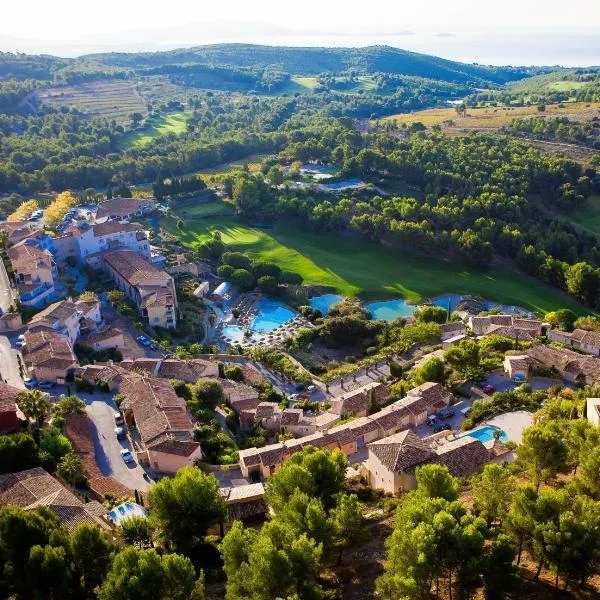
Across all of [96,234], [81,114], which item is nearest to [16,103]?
[81,114]

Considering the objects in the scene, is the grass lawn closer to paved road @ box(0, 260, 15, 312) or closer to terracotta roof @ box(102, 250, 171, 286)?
terracotta roof @ box(102, 250, 171, 286)

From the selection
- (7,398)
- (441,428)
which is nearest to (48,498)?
(7,398)

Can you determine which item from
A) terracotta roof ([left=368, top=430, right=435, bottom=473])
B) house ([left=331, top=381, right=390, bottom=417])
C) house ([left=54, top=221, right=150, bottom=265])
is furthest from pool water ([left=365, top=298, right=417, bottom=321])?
terracotta roof ([left=368, top=430, right=435, bottom=473])

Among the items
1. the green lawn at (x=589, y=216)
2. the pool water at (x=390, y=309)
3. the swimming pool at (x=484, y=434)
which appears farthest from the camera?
the green lawn at (x=589, y=216)

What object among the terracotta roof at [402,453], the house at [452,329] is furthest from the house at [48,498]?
the house at [452,329]

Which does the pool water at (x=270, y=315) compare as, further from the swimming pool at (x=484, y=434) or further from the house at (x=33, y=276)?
the swimming pool at (x=484, y=434)

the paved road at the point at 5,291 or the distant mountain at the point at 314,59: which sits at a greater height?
the distant mountain at the point at 314,59

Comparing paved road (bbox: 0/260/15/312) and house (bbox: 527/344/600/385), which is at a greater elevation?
paved road (bbox: 0/260/15/312)

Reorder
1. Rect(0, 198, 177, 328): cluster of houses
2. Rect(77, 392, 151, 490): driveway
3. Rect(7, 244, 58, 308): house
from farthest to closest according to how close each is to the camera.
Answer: Rect(0, 198, 177, 328): cluster of houses → Rect(7, 244, 58, 308): house → Rect(77, 392, 151, 490): driveway
